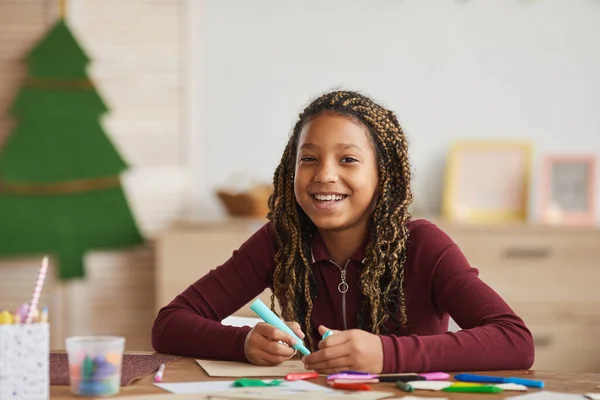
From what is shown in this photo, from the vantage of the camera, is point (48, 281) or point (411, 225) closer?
point (411, 225)

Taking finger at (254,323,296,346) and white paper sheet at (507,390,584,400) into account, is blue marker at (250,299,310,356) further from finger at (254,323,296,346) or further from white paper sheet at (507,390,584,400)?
white paper sheet at (507,390,584,400)

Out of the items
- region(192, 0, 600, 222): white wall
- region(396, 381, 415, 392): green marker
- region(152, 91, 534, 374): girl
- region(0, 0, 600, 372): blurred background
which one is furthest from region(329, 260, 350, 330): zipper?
region(192, 0, 600, 222): white wall

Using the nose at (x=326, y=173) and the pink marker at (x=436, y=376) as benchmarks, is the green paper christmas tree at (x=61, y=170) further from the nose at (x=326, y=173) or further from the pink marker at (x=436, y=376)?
the pink marker at (x=436, y=376)

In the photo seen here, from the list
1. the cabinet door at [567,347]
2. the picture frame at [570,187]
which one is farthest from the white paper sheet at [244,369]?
the picture frame at [570,187]

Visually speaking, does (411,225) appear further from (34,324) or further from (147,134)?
(147,134)

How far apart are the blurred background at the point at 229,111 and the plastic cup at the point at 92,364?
2.71 metres

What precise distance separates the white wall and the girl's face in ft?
7.35

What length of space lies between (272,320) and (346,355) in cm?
16

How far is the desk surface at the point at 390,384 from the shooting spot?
50.7 inches

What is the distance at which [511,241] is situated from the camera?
145 inches

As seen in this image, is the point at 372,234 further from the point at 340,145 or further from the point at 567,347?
the point at 567,347

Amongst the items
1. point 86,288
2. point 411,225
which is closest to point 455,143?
point 86,288

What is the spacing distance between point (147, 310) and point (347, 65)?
1.42 metres

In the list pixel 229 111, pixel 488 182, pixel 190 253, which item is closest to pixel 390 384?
pixel 190 253
